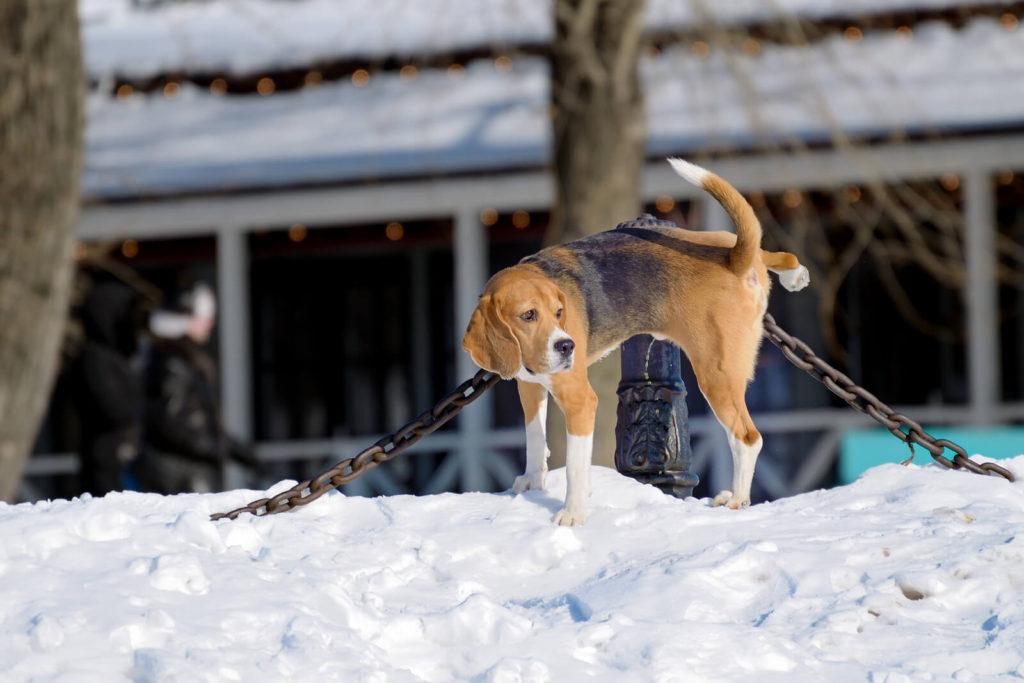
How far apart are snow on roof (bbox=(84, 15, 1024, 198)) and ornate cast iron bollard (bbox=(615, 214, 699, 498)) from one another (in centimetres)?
550

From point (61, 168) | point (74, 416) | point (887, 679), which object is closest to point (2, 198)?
point (61, 168)

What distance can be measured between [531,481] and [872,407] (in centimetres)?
80

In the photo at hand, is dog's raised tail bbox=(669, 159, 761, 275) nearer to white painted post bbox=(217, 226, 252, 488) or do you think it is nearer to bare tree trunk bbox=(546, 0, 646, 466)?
bare tree trunk bbox=(546, 0, 646, 466)

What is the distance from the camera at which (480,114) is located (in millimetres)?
10273

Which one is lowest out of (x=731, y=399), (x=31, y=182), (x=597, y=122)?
(x=731, y=399)

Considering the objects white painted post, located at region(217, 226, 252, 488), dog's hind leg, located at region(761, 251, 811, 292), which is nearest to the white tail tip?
dog's hind leg, located at region(761, 251, 811, 292)

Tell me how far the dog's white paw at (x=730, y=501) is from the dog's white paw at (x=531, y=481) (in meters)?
0.40

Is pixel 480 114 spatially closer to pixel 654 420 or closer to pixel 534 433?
pixel 654 420

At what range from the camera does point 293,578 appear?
2617 millimetres

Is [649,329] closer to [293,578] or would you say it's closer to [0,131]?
[293,578]

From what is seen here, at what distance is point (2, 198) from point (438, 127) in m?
5.13

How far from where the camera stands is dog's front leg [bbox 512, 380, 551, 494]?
9.34ft

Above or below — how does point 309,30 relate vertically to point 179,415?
above

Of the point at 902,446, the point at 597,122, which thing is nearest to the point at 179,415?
the point at 597,122
